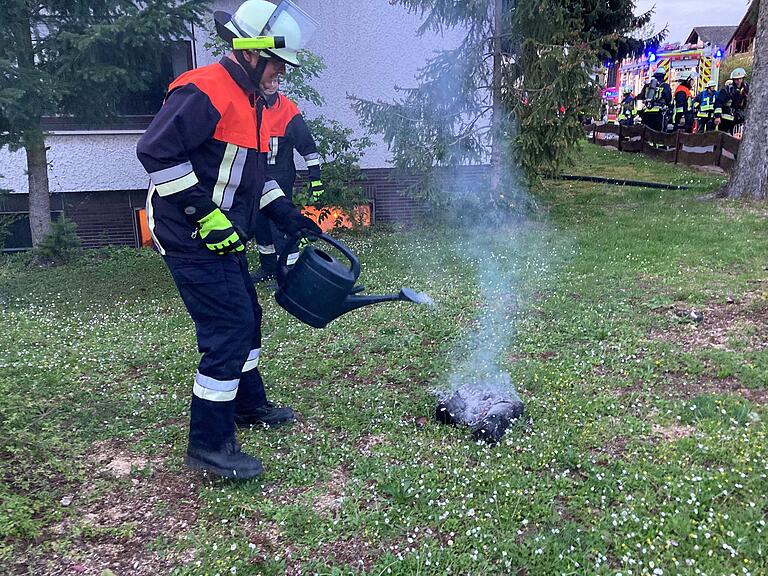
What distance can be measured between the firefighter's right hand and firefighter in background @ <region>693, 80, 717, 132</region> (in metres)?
16.3

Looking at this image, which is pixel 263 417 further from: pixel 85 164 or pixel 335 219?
pixel 85 164

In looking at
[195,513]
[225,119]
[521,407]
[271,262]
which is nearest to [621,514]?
[521,407]

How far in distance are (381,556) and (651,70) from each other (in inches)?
900

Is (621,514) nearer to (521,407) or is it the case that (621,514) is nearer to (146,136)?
(521,407)

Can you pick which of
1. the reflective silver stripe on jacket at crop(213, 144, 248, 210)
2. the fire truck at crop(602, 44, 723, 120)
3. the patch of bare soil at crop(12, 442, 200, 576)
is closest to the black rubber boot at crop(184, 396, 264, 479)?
the patch of bare soil at crop(12, 442, 200, 576)

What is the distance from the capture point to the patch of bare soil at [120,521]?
2.54 meters

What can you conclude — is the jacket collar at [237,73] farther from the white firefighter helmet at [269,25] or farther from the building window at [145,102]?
the building window at [145,102]

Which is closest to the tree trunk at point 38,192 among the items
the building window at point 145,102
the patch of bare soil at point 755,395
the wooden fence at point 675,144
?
the building window at point 145,102

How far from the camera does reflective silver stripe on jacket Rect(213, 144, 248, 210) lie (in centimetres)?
287

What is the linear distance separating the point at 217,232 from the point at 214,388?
2.54 feet

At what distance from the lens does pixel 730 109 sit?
630 inches

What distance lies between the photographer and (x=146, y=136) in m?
2.65

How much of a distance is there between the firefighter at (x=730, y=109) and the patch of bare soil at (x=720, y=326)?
11.7 m

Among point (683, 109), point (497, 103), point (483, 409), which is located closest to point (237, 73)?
point (483, 409)
